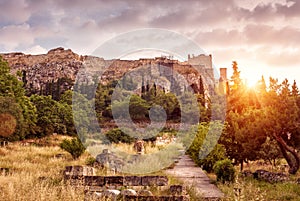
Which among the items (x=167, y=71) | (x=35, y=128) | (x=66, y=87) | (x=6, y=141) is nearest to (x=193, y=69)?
(x=167, y=71)

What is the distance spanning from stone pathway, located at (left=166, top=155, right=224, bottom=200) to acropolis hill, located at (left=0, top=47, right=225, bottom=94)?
65720mm

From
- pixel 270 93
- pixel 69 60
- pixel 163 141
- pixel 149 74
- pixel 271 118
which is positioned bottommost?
pixel 163 141

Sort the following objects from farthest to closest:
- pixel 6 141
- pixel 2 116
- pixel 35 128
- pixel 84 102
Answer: pixel 84 102, pixel 35 128, pixel 6 141, pixel 2 116

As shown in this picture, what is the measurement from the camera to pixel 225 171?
14.6 meters

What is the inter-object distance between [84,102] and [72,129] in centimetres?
625

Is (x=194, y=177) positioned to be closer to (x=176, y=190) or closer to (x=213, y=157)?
(x=213, y=157)

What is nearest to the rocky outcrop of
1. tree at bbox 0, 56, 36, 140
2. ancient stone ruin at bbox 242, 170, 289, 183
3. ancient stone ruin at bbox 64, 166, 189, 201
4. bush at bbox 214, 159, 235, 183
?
tree at bbox 0, 56, 36, 140

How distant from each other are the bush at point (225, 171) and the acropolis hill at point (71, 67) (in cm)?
7070

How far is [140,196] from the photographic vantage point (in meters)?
8.81

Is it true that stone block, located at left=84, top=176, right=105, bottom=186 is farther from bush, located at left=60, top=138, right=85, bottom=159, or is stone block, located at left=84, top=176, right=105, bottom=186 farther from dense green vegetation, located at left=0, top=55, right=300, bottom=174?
bush, located at left=60, top=138, right=85, bottom=159

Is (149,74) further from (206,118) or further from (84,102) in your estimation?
(206,118)

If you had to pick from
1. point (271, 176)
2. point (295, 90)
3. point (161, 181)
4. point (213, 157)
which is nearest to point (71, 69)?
point (213, 157)

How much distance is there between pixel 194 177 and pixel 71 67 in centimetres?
9437

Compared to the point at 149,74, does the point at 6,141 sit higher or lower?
lower
